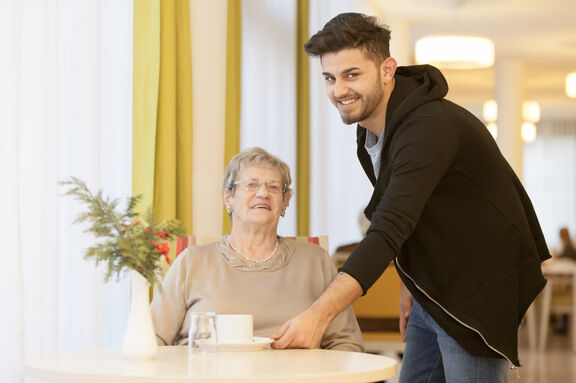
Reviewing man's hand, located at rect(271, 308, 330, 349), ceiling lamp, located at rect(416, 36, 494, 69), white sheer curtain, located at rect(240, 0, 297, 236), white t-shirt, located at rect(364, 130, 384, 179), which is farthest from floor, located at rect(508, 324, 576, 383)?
man's hand, located at rect(271, 308, 330, 349)

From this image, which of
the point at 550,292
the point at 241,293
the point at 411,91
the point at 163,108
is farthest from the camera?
the point at 550,292

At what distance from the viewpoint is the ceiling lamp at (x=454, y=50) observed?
7.04 m

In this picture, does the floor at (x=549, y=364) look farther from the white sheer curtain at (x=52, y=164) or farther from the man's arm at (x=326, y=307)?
the man's arm at (x=326, y=307)

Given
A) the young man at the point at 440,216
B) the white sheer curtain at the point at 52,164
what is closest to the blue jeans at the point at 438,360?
the young man at the point at 440,216

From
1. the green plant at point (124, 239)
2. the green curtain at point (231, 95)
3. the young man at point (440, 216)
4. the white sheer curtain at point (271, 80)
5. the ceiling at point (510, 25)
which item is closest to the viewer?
the green plant at point (124, 239)

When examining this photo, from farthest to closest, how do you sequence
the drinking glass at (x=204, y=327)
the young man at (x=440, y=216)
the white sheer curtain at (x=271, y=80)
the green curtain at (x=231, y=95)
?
the white sheer curtain at (x=271, y=80)
the green curtain at (x=231, y=95)
the drinking glass at (x=204, y=327)
the young man at (x=440, y=216)

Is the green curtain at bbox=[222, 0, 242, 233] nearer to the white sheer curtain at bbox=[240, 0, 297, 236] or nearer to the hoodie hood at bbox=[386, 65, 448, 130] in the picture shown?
the white sheer curtain at bbox=[240, 0, 297, 236]

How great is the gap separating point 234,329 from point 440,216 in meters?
0.61

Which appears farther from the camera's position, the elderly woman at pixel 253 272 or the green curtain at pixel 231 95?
the green curtain at pixel 231 95

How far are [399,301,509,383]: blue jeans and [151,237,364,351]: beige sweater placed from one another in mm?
201

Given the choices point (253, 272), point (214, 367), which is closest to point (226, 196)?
point (253, 272)

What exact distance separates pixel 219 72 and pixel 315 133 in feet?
7.11

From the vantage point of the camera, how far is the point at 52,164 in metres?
2.57

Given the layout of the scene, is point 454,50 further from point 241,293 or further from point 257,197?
point 241,293
